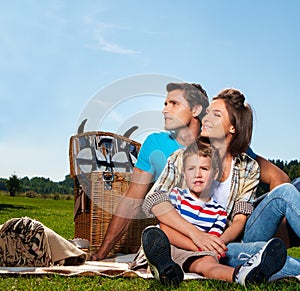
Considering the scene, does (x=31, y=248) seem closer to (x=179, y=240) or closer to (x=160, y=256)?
(x=179, y=240)

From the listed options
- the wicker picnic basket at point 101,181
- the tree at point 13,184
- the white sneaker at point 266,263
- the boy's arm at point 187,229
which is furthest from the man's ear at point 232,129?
the tree at point 13,184

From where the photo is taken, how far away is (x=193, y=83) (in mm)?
Result: 4000

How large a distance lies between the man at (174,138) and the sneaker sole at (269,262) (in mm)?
1185

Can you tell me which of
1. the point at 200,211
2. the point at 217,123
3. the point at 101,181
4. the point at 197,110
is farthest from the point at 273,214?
the point at 101,181

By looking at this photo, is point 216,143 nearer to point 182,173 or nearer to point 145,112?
point 182,173

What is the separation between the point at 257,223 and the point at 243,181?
0.28 metres

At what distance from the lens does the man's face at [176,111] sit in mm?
3811

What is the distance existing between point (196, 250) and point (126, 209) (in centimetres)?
120

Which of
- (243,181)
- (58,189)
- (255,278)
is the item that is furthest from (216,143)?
(58,189)

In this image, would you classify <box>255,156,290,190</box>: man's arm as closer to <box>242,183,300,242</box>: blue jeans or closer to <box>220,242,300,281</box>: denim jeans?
<box>242,183,300,242</box>: blue jeans

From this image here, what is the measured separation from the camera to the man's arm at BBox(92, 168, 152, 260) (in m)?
4.11

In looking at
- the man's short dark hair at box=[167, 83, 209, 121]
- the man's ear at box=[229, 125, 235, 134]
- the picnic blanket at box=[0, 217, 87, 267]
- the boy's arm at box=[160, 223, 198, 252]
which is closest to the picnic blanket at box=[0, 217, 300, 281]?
the picnic blanket at box=[0, 217, 87, 267]

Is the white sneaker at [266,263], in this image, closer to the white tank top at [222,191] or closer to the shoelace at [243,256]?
the shoelace at [243,256]

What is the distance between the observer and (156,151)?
13.0ft
